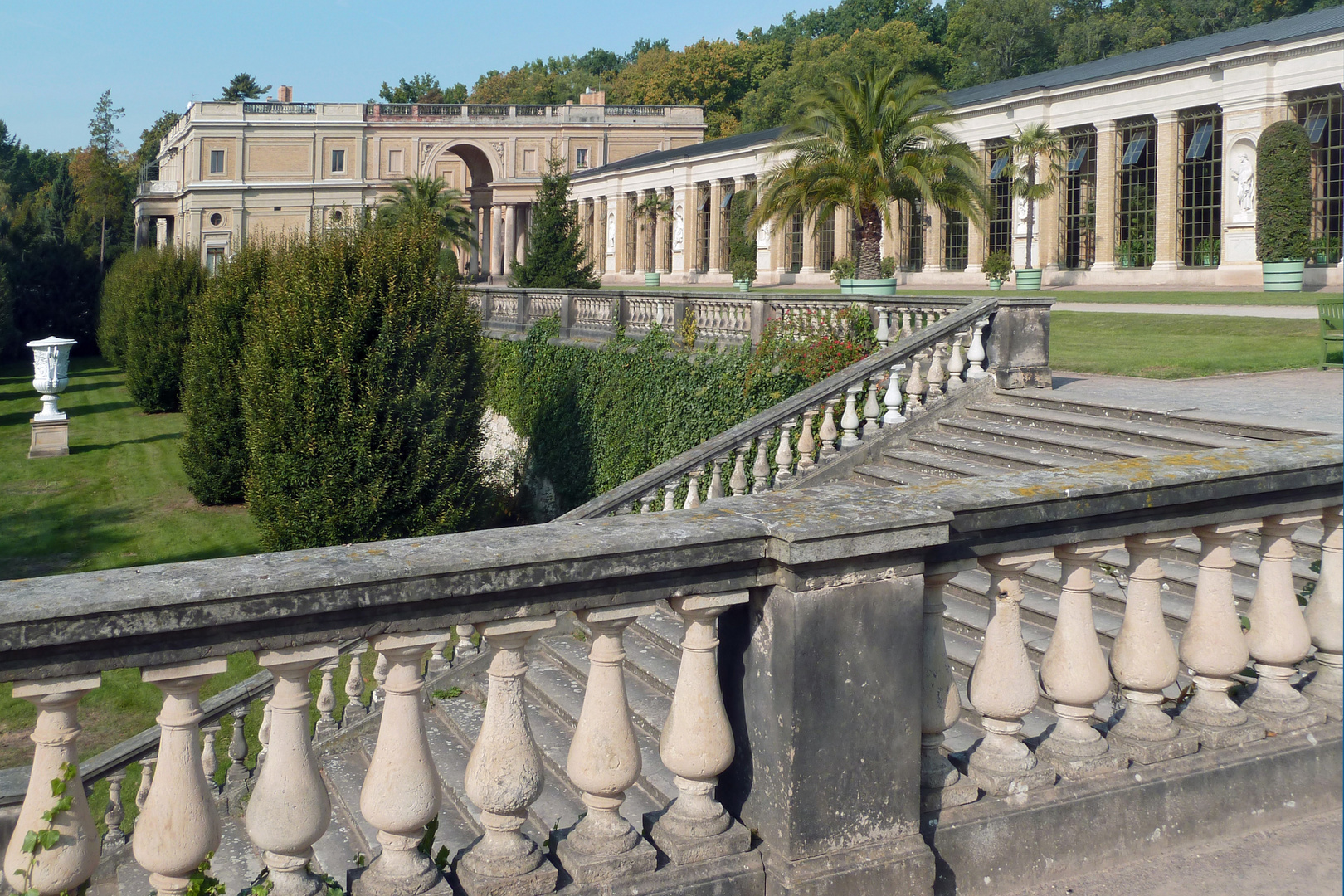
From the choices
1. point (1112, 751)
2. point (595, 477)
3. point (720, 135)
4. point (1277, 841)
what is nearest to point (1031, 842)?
point (1112, 751)

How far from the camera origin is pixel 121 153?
119000 mm

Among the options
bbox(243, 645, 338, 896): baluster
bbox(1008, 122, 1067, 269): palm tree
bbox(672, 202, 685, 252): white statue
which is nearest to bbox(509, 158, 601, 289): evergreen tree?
bbox(1008, 122, 1067, 269): palm tree

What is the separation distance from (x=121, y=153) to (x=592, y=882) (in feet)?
435

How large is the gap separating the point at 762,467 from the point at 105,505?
1753 centimetres

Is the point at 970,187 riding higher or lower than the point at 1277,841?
higher

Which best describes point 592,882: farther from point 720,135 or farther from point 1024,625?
point 720,135

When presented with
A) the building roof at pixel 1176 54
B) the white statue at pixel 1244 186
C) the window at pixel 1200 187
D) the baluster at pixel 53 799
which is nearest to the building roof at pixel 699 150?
the building roof at pixel 1176 54

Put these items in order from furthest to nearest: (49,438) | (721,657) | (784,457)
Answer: (49,438), (784,457), (721,657)

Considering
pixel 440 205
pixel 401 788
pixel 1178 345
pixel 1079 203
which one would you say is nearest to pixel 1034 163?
pixel 1079 203

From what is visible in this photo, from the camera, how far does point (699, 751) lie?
3.01 m

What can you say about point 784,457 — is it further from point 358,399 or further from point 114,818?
point 114,818

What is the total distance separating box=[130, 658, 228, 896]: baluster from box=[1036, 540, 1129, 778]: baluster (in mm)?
2326

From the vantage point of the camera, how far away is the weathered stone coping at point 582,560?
240cm

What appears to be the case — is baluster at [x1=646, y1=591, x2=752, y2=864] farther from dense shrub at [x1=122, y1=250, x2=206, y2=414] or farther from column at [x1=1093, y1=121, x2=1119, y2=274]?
column at [x1=1093, y1=121, x2=1119, y2=274]
